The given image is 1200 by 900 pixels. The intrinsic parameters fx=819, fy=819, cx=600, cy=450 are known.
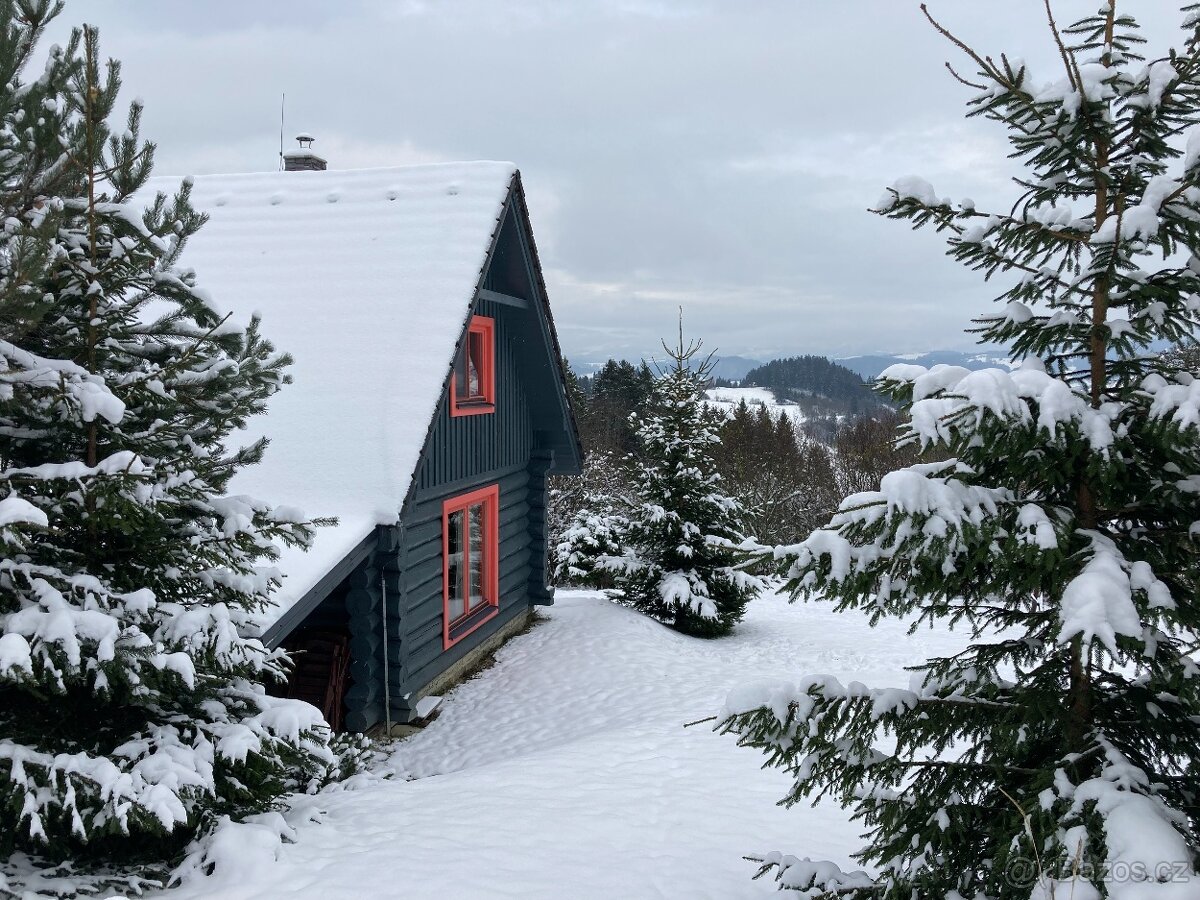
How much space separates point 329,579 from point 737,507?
8.67 metres

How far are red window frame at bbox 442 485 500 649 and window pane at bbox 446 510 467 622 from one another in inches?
2.3

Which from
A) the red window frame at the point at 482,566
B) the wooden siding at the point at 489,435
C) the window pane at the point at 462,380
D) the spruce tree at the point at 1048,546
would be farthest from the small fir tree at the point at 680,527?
the spruce tree at the point at 1048,546

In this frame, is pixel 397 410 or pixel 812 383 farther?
pixel 812 383

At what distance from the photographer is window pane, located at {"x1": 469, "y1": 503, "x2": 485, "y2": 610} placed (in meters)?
11.2

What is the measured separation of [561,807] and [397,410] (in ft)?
14.8

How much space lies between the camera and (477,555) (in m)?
11.3

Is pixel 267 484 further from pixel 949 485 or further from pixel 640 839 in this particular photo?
pixel 949 485

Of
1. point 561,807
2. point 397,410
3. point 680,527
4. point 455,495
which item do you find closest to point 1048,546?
point 561,807

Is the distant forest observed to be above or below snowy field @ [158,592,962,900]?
above

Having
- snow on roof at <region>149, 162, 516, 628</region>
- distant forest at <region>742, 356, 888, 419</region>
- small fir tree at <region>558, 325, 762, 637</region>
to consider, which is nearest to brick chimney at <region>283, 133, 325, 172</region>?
snow on roof at <region>149, 162, 516, 628</region>

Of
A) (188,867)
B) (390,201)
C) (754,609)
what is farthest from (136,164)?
(754,609)

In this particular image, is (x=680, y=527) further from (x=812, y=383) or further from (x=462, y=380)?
(x=812, y=383)

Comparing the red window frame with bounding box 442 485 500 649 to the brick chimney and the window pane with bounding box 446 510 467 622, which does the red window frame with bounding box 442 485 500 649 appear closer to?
the window pane with bounding box 446 510 467 622

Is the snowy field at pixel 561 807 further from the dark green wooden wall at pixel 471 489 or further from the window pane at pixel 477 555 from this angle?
the window pane at pixel 477 555
